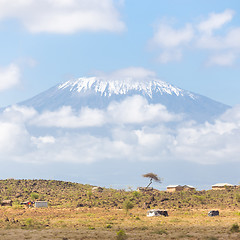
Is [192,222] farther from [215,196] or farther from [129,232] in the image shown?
[215,196]

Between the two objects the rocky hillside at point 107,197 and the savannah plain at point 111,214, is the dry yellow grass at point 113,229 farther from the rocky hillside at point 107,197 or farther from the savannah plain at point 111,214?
the rocky hillside at point 107,197

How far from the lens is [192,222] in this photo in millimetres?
59750

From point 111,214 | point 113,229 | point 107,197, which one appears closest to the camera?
point 113,229

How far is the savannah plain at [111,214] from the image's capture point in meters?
47.1

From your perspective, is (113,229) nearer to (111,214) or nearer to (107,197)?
(111,214)

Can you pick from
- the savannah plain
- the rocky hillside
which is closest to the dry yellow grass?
the savannah plain

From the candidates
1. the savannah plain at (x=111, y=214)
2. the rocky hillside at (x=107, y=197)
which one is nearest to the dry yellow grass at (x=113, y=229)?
the savannah plain at (x=111, y=214)

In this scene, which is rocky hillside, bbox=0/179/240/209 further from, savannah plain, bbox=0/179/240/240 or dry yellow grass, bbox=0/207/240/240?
dry yellow grass, bbox=0/207/240/240

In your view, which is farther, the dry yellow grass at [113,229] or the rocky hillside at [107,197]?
the rocky hillside at [107,197]

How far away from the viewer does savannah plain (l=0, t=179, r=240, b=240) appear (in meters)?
47.1

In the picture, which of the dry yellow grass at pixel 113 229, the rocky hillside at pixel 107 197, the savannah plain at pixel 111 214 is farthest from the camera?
the rocky hillside at pixel 107 197

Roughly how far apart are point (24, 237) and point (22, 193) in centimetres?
6419

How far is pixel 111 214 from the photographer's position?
7300 cm

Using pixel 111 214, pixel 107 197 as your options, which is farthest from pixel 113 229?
pixel 107 197
